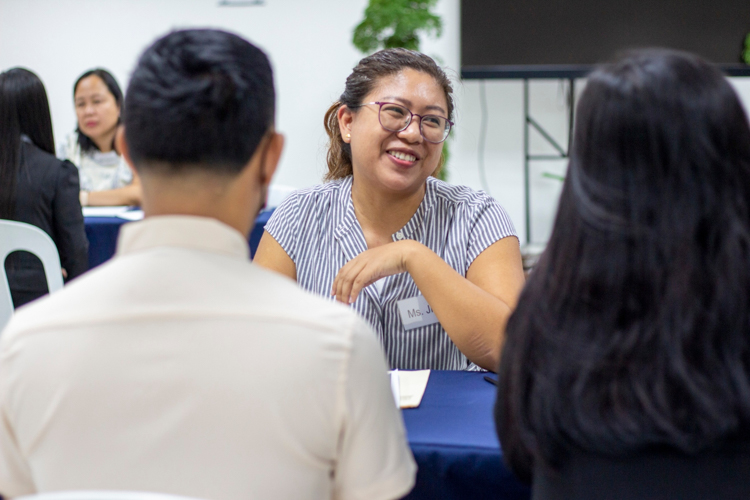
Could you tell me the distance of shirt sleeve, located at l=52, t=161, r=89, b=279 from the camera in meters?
2.51

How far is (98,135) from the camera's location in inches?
151

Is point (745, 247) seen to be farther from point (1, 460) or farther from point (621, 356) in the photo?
point (1, 460)

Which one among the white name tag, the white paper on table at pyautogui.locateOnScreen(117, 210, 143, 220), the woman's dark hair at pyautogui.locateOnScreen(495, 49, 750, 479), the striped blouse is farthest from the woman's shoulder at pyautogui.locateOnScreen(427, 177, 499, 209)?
the white paper on table at pyautogui.locateOnScreen(117, 210, 143, 220)

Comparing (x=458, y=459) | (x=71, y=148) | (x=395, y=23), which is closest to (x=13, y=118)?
(x=71, y=148)

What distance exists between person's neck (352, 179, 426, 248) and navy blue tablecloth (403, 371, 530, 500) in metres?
0.64

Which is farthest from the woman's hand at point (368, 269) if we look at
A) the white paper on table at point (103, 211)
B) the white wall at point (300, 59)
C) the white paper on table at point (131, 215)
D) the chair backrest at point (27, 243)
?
the white wall at point (300, 59)

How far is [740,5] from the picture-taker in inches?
183

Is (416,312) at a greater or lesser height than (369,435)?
lesser

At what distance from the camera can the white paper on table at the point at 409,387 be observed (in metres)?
1.15

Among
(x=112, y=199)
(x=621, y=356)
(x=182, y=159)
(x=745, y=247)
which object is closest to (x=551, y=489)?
(x=621, y=356)

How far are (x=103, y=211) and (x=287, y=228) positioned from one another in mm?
2055

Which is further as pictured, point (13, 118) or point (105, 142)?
point (105, 142)

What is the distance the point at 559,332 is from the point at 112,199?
321cm

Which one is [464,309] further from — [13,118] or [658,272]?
[13,118]
